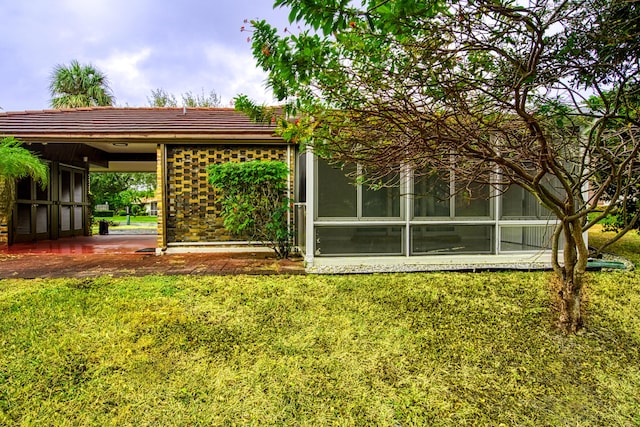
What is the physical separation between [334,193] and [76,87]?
2100cm

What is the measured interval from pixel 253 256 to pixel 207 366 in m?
4.54

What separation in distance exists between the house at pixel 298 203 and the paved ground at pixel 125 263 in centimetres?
66

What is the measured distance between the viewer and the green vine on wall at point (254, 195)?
→ 691 centimetres

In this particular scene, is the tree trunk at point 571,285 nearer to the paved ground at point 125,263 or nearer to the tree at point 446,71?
the tree at point 446,71

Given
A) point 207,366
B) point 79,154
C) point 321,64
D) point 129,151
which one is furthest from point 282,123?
point 79,154

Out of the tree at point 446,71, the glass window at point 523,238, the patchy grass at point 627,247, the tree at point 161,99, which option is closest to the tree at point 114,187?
the tree at point 161,99

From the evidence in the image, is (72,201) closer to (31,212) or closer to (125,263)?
(31,212)

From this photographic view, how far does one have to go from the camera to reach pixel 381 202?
6523 millimetres

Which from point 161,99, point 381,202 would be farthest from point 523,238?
point 161,99

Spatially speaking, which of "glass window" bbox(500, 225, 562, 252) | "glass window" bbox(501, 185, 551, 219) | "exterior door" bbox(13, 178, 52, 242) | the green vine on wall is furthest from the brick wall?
"glass window" bbox(500, 225, 562, 252)

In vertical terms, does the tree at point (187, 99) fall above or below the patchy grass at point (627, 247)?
above

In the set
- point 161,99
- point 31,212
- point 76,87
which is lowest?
point 31,212

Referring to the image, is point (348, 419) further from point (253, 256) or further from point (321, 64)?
point (253, 256)

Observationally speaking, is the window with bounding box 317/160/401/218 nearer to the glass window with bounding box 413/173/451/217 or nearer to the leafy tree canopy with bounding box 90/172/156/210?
the glass window with bounding box 413/173/451/217
